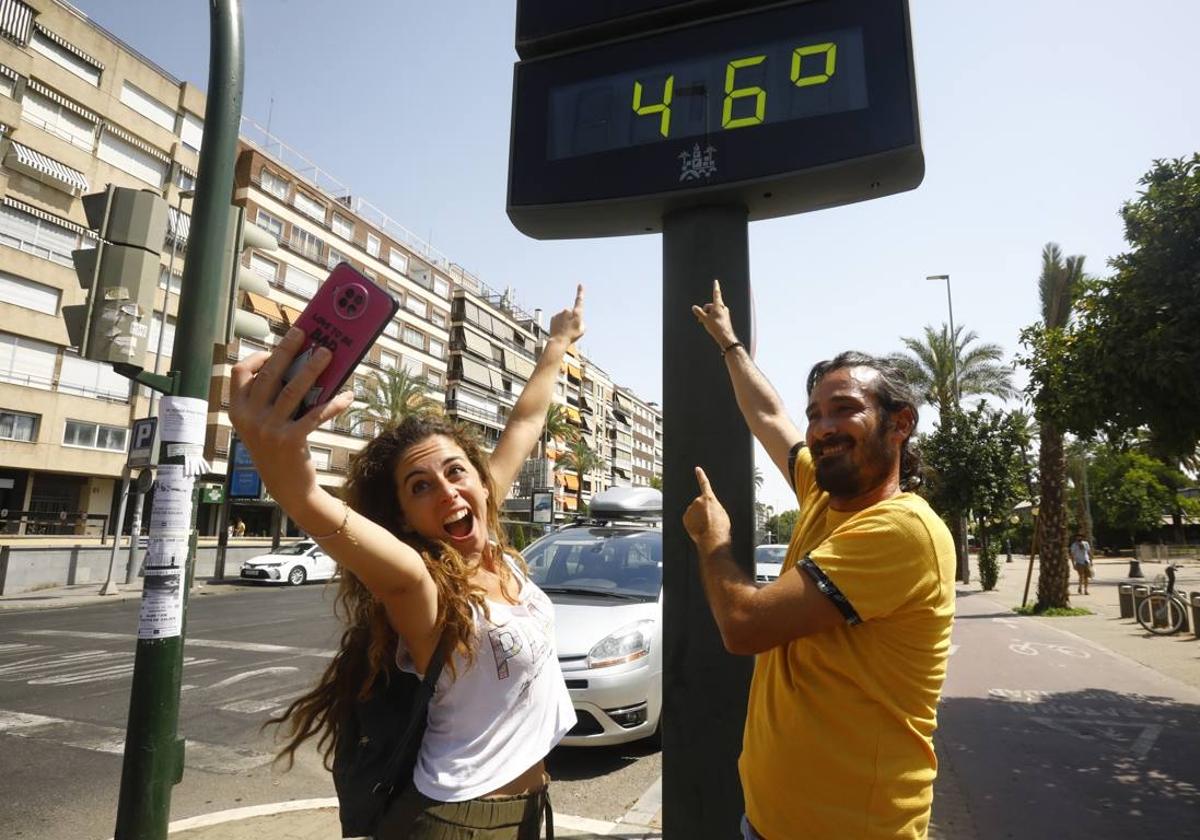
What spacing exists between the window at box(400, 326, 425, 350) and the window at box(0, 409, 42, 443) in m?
23.5

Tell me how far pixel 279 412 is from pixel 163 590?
278 centimetres

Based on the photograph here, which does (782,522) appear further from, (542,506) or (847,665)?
(847,665)

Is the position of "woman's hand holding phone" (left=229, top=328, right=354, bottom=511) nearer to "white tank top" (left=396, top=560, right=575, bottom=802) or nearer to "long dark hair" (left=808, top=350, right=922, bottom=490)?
"white tank top" (left=396, top=560, right=575, bottom=802)

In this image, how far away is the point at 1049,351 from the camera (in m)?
7.94

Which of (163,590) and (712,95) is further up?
(712,95)

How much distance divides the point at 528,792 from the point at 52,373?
1397 inches

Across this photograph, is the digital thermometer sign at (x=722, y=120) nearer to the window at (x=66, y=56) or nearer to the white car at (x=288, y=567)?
the white car at (x=288, y=567)

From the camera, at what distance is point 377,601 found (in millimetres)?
1663

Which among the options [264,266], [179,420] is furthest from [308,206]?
[179,420]

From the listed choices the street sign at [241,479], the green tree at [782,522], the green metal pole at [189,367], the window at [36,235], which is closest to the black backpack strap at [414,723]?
the green metal pole at [189,367]

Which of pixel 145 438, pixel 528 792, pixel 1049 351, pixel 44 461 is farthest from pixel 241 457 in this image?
pixel 528 792

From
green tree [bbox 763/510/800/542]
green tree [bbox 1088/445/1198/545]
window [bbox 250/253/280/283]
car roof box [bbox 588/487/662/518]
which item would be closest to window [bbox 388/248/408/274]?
window [bbox 250/253/280/283]

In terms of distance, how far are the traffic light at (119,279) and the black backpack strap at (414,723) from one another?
298 cm

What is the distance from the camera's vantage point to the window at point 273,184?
39228 mm
